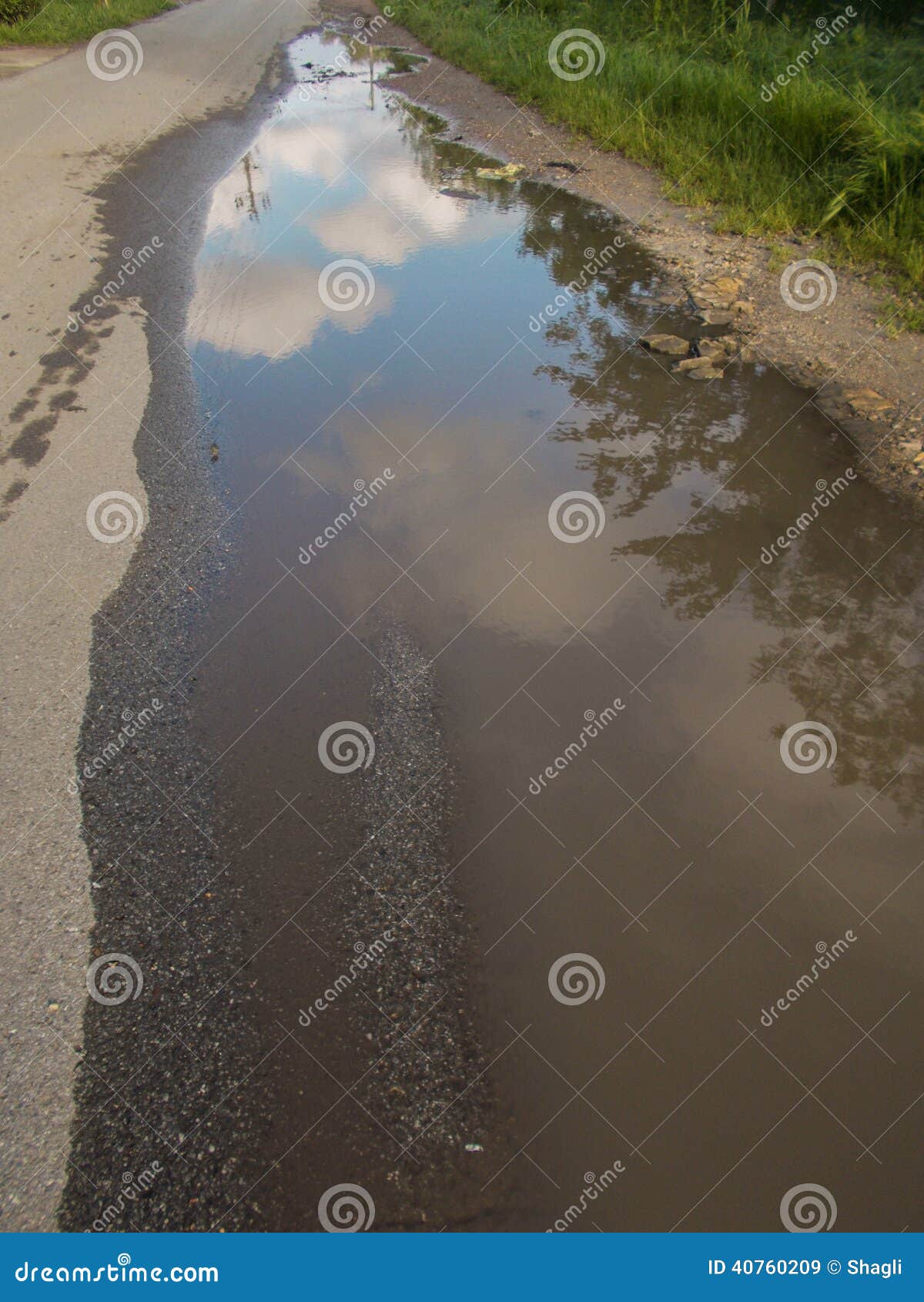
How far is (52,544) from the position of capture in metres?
4.55

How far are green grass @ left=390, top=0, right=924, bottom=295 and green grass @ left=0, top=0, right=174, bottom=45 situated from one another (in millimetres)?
9969

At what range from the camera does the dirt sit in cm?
613

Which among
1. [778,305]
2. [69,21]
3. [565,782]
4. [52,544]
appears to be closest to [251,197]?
[778,305]

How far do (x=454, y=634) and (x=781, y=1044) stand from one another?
2508 mm

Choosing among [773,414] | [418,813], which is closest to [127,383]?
[418,813]

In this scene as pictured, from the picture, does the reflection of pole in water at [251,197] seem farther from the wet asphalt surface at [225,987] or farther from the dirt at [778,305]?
the wet asphalt surface at [225,987]

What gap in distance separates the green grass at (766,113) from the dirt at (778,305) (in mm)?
314

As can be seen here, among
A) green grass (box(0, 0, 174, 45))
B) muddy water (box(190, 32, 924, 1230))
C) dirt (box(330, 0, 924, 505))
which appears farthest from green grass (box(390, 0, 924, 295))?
green grass (box(0, 0, 174, 45))

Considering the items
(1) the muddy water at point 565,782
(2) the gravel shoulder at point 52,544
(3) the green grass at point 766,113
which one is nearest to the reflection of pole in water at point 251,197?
(2) the gravel shoulder at point 52,544

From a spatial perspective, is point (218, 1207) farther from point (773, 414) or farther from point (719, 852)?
point (773, 414)

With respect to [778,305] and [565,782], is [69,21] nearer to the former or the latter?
[778,305]

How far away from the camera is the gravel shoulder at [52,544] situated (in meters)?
2.49

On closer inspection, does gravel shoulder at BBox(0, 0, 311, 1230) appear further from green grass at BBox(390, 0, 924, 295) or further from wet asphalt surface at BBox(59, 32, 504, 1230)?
green grass at BBox(390, 0, 924, 295)

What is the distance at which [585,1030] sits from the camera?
110 inches
